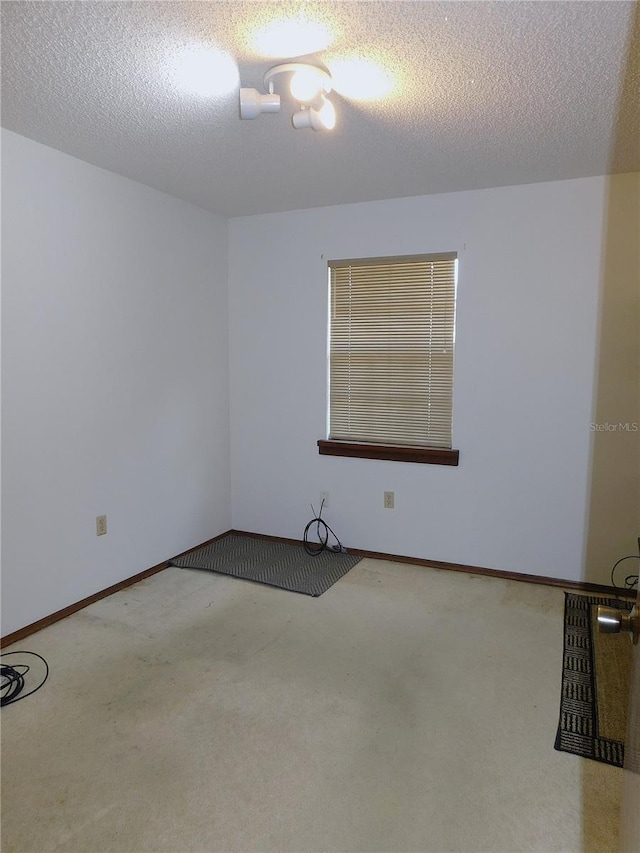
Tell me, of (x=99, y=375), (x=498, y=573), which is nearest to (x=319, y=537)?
(x=498, y=573)

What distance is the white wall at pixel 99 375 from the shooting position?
8.64ft

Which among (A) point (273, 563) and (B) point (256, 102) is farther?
(A) point (273, 563)

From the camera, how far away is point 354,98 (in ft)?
7.07

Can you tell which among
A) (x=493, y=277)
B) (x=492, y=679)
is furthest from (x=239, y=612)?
(x=493, y=277)

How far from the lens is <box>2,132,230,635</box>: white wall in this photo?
263cm

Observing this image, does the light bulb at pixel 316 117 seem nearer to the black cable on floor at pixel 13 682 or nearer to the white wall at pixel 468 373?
the white wall at pixel 468 373

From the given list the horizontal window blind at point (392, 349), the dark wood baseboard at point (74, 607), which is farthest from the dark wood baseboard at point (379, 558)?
the horizontal window blind at point (392, 349)

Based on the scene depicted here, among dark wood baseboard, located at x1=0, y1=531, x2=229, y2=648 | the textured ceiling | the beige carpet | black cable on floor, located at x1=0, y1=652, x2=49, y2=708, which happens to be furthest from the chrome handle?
dark wood baseboard, located at x1=0, y1=531, x2=229, y2=648

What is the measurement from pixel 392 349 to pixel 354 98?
1760mm

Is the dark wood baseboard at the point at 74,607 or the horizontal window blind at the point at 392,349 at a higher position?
the horizontal window blind at the point at 392,349

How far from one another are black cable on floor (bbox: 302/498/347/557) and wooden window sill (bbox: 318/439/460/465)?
0.43 meters

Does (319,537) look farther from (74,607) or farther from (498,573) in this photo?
(74,607)

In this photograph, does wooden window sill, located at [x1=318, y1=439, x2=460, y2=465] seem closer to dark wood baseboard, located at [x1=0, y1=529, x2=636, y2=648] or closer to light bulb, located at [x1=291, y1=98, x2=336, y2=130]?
dark wood baseboard, located at [x1=0, y1=529, x2=636, y2=648]

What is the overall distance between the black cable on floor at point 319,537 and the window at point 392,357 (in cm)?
51
